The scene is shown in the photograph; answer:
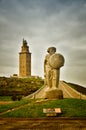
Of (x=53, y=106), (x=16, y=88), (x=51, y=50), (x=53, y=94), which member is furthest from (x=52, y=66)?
(x=16, y=88)

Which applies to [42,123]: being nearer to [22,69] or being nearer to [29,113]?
[29,113]

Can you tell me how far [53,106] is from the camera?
16.6 meters

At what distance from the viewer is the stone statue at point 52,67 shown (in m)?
18.8

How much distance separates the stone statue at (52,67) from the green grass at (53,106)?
166 cm

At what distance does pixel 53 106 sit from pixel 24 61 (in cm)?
9721

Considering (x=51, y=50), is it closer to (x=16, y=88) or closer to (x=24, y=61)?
(x=16, y=88)

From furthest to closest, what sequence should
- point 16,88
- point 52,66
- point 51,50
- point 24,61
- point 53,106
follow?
point 24,61 < point 16,88 < point 51,50 < point 52,66 < point 53,106

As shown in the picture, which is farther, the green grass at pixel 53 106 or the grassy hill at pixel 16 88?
the grassy hill at pixel 16 88

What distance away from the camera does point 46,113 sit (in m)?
15.3

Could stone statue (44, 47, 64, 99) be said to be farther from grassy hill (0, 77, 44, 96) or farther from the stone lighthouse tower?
the stone lighthouse tower

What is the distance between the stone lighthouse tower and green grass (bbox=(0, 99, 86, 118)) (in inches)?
3750

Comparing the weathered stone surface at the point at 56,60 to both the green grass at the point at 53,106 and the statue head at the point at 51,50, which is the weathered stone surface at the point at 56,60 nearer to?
the statue head at the point at 51,50

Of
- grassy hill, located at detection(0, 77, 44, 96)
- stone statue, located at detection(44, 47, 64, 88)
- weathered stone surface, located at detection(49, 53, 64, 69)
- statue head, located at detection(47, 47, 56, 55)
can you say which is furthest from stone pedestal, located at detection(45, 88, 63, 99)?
grassy hill, located at detection(0, 77, 44, 96)

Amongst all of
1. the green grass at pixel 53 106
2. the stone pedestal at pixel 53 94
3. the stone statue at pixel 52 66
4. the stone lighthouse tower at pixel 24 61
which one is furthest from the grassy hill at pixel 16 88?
the stone lighthouse tower at pixel 24 61
